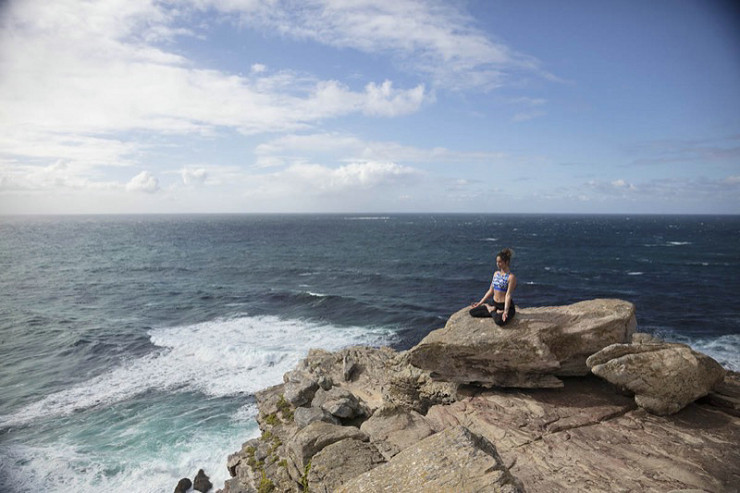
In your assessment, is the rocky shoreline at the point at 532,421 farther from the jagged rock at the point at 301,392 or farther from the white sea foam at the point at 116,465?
the white sea foam at the point at 116,465

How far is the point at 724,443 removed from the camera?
34.1 feet

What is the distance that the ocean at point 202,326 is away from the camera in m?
22.1

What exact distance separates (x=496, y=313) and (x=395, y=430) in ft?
18.2

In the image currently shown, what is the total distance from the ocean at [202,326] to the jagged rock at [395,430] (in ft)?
35.4

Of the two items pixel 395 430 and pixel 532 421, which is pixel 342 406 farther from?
pixel 532 421

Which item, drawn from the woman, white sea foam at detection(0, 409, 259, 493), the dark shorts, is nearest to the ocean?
white sea foam at detection(0, 409, 259, 493)

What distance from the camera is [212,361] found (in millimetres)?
32938

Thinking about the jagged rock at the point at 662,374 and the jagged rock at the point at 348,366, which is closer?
the jagged rock at the point at 662,374

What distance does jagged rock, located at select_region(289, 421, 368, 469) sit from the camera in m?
13.0

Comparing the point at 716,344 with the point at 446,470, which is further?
the point at 716,344

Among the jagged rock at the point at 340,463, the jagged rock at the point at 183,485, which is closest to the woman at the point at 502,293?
the jagged rock at the point at 340,463

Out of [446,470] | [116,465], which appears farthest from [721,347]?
[116,465]

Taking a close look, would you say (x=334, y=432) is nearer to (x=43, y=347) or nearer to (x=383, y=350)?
(x=383, y=350)

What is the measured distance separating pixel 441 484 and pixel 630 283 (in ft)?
213
